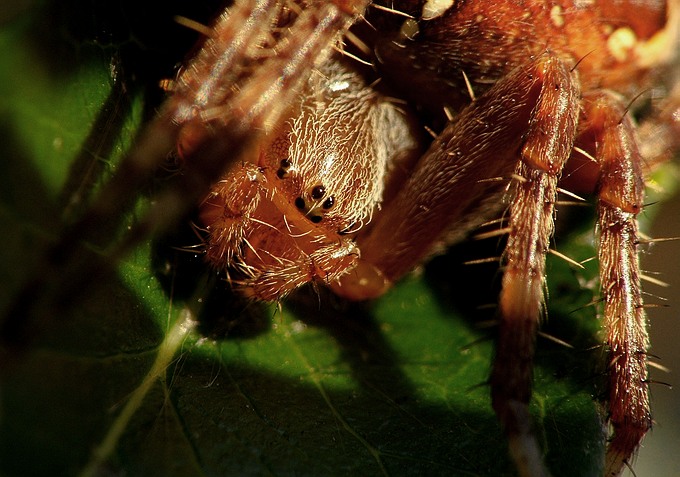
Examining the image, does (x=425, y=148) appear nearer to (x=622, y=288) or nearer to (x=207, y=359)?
(x=622, y=288)

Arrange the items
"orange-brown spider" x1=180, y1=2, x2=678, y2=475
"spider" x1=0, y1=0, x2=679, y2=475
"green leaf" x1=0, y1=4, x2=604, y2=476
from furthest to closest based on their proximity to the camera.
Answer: "orange-brown spider" x1=180, y1=2, x2=678, y2=475 < "spider" x1=0, y1=0, x2=679, y2=475 < "green leaf" x1=0, y1=4, x2=604, y2=476

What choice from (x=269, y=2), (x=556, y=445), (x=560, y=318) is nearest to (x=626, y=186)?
(x=560, y=318)

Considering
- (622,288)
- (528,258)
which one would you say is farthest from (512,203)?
(622,288)

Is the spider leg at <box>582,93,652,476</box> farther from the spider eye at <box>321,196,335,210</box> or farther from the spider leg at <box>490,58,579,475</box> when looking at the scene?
the spider eye at <box>321,196,335,210</box>

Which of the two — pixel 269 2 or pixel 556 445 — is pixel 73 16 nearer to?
pixel 269 2

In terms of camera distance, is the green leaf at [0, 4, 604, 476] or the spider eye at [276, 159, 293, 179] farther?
the spider eye at [276, 159, 293, 179]

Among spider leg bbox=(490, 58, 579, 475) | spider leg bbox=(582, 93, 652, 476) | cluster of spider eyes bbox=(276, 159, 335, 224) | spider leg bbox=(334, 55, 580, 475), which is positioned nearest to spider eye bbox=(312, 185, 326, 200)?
cluster of spider eyes bbox=(276, 159, 335, 224)
